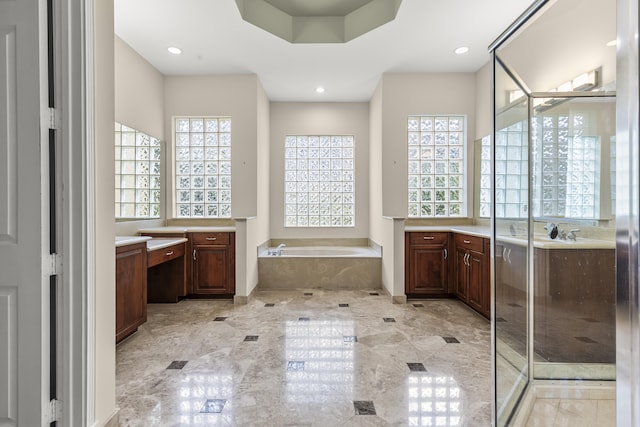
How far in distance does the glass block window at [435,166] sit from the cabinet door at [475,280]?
1186 mm

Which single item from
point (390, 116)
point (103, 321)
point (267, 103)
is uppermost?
point (267, 103)

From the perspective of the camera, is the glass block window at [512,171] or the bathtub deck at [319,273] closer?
the glass block window at [512,171]

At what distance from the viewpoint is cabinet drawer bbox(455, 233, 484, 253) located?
3232 mm

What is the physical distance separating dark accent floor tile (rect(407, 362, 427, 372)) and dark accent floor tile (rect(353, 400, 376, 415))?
50 cm

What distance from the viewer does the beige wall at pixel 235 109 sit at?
4.30 m

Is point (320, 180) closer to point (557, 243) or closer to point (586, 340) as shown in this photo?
point (557, 243)

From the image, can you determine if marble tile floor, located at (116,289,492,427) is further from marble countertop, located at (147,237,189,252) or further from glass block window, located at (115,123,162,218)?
glass block window, located at (115,123,162,218)

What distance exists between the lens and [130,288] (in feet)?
8.77

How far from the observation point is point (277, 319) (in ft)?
10.4

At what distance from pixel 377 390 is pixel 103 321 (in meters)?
1.51

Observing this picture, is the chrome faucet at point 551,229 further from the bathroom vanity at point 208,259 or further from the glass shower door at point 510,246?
the bathroom vanity at point 208,259

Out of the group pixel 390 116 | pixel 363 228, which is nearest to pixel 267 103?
pixel 390 116
